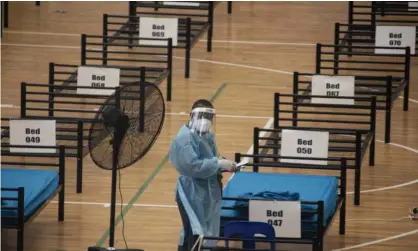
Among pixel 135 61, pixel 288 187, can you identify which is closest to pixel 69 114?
pixel 135 61

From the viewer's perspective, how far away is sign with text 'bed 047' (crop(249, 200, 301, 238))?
13117mm

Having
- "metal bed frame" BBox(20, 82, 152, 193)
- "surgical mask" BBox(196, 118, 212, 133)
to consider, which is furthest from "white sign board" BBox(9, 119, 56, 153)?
"surgical mask" BBox(196, 118, 212, 133)

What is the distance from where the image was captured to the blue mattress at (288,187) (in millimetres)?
13930

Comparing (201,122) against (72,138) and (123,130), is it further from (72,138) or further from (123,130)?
(72,138)

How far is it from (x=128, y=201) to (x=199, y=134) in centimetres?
324

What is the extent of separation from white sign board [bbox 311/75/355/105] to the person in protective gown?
512 cm

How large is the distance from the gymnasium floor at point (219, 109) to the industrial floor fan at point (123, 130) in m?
1.82

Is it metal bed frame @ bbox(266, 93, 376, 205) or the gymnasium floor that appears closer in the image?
the gymnasium floor

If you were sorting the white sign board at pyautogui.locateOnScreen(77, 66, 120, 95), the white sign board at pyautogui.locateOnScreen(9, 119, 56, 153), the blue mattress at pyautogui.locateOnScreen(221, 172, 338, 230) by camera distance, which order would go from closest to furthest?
the blue mattress at pyautogui.locateOnScreen(221, 172, 338, 230), the white sign board at pyautogui.locateOnScreen(9, 119, 56, 153), the white sign board at pyautogui.locateOnScreen(77, 66, 120, 95)

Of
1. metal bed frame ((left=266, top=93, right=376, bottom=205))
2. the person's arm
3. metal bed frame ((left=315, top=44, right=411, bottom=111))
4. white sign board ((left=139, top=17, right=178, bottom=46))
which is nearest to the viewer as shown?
the person's arm

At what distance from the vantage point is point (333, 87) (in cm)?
1800

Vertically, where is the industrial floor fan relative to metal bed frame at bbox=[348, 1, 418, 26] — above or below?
below

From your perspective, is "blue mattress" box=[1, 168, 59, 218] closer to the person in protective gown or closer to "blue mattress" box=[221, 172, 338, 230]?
the person in protective gown

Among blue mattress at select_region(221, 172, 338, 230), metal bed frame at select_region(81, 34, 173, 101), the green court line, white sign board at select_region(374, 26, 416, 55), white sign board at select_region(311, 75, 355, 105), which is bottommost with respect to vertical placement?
the green court line
